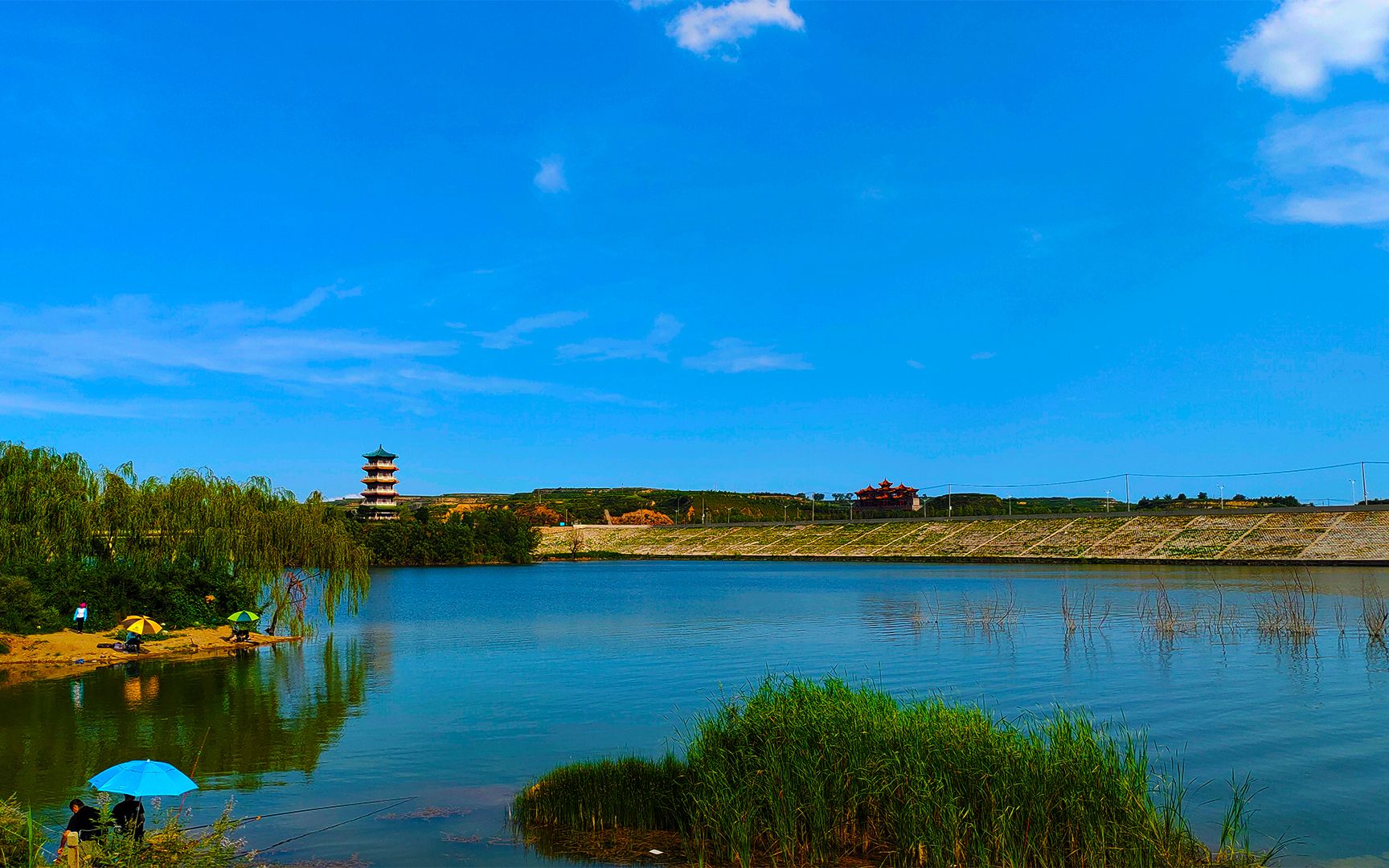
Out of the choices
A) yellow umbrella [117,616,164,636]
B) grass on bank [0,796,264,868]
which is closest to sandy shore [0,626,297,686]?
yellow umbrella [117,616,164,636]

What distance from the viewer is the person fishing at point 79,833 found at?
9.64 metres

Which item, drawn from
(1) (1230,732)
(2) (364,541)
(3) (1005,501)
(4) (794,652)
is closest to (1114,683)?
(1) (1230,732)

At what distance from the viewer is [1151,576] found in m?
68.9

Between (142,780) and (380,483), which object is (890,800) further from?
(380,483)

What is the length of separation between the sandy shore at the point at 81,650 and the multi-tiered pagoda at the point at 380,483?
140821mm

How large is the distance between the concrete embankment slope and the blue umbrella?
271 ft

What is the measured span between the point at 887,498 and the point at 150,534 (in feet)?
436

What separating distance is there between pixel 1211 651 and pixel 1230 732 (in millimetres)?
12276

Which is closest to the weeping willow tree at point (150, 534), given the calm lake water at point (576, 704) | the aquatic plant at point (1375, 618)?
the calm lake water at point (576, 704)

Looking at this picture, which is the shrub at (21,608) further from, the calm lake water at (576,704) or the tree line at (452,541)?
the tree line at (452,541)

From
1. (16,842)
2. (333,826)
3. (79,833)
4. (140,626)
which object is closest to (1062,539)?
(140,626)

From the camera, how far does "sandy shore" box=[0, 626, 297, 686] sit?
27844 millimetres

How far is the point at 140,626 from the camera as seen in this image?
30.7m

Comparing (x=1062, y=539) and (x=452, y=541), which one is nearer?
(x=1062, y=539)
